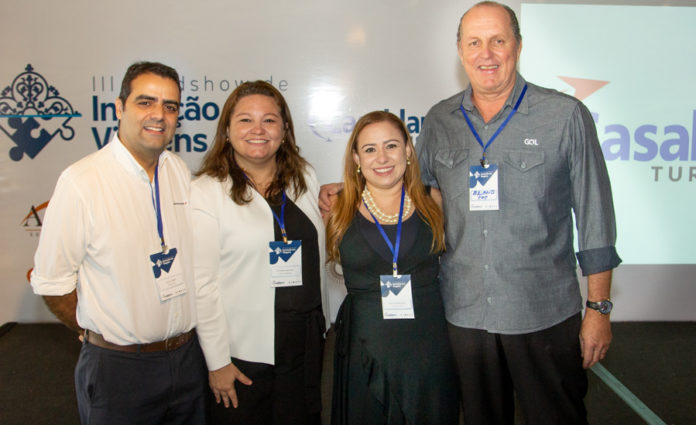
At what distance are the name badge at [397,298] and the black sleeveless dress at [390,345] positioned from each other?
0.10 feet

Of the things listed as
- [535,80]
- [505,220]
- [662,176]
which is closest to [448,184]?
[505,220]

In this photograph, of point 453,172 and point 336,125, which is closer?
point 453,172

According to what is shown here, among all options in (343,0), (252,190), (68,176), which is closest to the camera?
(68,176)

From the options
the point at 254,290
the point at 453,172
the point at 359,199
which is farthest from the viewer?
the point at 359,199

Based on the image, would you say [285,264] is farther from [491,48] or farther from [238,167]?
[491,48]

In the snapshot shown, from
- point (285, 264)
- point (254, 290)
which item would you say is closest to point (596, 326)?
point (285, 264)

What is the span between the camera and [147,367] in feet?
5.42

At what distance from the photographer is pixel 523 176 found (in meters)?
1.79

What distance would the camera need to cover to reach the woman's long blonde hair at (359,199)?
1.92 metres

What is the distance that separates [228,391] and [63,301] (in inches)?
27.0

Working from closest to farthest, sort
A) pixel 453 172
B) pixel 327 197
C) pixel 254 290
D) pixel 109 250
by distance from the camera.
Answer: pixel 109 250, pixel 254 290, pixel 453 172, pixel 327 197

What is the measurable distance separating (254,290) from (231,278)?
0.34 ft

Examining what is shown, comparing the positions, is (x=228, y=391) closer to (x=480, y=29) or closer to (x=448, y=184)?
(x=448, y=184)

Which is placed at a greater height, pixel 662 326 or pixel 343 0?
pixel 343 0
